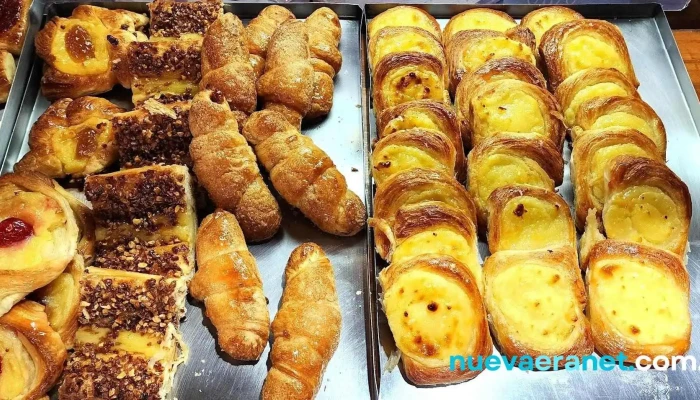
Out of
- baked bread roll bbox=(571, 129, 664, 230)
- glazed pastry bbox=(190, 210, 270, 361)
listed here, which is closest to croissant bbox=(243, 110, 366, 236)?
glazed pastry bbox=(190, 210, 270, 361)

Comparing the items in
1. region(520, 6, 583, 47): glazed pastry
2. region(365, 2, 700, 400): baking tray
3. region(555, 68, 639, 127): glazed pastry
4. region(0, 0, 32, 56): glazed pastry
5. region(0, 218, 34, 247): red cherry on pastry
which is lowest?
region(365, 2, 700, 400): baking tray

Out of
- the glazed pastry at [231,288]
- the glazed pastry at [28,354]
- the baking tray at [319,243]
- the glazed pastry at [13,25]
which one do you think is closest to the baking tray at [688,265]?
the baking tray at [319,243]

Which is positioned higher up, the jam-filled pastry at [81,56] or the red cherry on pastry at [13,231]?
the jam-filled pastry at [81,56]

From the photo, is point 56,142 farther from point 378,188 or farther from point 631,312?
point 631,312

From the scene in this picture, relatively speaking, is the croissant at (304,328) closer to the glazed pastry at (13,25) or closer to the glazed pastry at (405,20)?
the glazed pastry at (405,20)

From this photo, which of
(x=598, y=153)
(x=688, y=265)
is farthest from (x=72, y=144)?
(x=688, y=265)

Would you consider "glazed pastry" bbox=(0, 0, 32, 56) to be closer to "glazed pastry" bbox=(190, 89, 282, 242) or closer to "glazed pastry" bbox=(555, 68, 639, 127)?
"glazed pastry" bbox=(190, 89, 282, 242)
